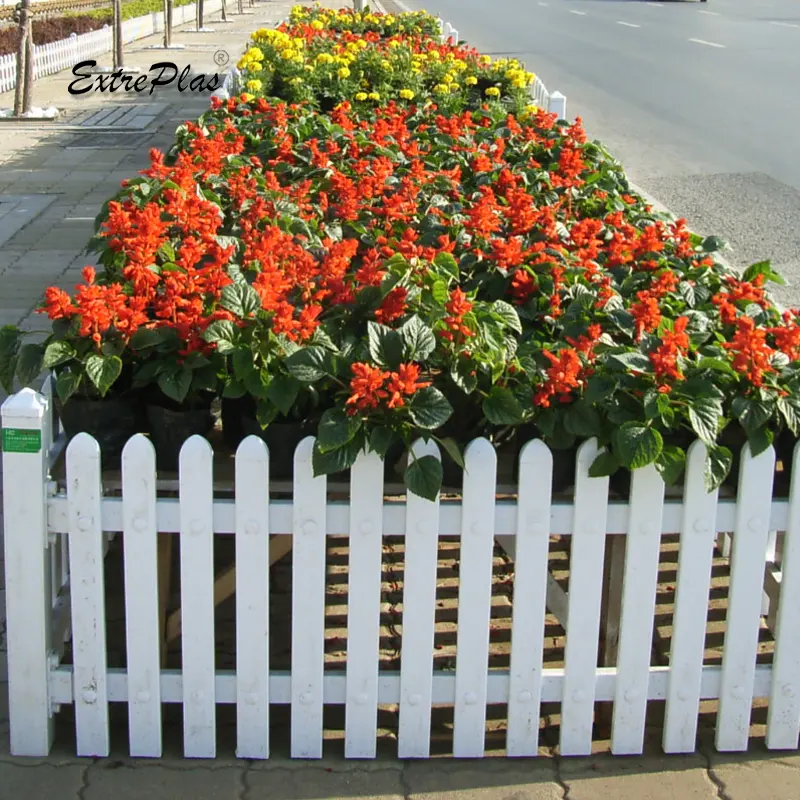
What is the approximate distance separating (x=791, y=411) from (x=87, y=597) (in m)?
1.75

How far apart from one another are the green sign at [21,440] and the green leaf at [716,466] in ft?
5.12

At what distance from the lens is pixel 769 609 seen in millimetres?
3922

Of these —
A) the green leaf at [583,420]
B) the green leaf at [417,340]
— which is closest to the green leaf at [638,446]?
the green leaf at [583,420]

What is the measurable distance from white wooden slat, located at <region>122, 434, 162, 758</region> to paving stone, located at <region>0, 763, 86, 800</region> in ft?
0.54

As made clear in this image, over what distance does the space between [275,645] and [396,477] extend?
887 millimetres

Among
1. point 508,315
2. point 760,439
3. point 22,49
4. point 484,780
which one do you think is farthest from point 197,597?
point 22,49

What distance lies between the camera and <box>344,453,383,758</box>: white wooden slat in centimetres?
295

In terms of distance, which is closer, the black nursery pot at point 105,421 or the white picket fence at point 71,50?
the black nursery pot at point 105,421

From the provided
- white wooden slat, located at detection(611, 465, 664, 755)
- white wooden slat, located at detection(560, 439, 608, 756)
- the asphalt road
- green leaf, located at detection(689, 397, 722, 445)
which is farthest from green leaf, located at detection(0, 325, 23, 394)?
the asphalt road

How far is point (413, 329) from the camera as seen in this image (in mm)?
2998

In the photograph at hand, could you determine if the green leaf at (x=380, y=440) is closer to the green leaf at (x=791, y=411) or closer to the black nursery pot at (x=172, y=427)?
the black nursery pot at (x=172, y=427)

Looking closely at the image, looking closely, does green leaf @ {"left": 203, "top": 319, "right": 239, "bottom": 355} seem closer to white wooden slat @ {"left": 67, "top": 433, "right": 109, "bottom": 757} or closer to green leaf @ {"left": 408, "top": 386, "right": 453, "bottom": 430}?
white wooden slat @ {"left": 67, "top": 433, "right": 109, "bottom": 757}

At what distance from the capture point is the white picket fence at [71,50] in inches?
725

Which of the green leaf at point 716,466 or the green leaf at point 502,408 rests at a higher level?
the green leaf at point 502,408
